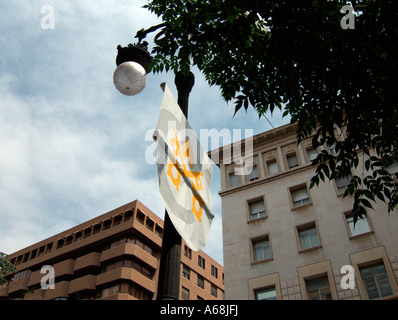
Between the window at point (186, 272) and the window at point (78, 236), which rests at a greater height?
the window at point (78, 236)

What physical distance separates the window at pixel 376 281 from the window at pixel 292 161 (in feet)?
28.8

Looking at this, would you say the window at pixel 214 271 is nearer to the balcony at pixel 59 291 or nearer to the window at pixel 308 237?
the balcony at pixel 59 291

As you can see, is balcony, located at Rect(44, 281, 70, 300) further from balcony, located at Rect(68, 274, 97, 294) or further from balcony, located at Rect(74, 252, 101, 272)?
balcony, located at Rect(74, 252, 101, 272)

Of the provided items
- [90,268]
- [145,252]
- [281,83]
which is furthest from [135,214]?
[281,83]

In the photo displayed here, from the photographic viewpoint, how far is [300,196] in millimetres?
23062

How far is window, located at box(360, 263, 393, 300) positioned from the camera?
16.9m

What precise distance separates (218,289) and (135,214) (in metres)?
19.4

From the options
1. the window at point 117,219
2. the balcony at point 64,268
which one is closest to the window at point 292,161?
the window at point 117,219

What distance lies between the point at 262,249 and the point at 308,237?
284 cm

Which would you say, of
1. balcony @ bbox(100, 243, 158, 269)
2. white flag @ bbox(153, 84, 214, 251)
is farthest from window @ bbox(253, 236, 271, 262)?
balcony @ bbox(100, 243, 158, 269)

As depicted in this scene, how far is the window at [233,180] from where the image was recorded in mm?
26516

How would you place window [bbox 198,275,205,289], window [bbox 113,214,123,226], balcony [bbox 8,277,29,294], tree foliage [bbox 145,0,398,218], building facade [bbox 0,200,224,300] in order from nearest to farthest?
1. tree foliage [bbox 145,0,398,218]
2. building facade [bbox 0,200,224,300]
3. window [bbox 113,214,123,226]
4. balcony [bbox 8,277,29,294]
5. window [bbox 198,275,205,289]

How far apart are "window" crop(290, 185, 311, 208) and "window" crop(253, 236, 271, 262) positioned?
9.97 feet

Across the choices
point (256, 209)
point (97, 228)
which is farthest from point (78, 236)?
point (256, 209)
